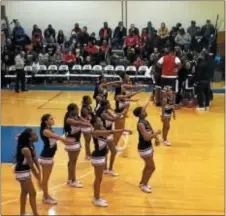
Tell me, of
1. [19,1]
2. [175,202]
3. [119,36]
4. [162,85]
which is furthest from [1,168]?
[19,1]

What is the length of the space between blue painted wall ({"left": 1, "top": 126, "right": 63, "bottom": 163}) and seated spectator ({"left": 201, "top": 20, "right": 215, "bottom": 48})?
30.5 feet

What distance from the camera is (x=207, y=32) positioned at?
795 inches

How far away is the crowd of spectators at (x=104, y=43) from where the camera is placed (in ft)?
65.1

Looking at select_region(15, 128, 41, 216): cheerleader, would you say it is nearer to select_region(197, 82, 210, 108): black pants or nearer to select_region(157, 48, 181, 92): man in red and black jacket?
select_region(157, 48, 181, 92): man in red and black jacket

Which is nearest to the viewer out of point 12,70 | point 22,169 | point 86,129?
point 22,169

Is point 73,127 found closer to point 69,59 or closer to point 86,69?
point 86,69

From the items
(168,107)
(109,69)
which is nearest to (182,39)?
(109,69)

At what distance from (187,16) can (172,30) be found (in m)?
1.49

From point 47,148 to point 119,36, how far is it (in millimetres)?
13344

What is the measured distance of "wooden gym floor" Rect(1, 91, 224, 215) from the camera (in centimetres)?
806

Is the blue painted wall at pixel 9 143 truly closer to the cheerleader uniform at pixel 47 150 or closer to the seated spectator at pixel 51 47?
the cheerleader uniform at pixel 47 150

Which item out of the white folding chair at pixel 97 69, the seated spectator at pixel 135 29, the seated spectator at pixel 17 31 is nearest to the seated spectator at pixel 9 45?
the seated spectator at pixel 17 31

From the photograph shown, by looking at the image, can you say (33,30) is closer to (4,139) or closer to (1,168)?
(4,139)

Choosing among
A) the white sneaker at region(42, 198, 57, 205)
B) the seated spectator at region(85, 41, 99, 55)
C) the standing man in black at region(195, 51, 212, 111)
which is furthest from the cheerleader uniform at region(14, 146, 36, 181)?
the seated spectator at region(85, 41, 99, 55)
